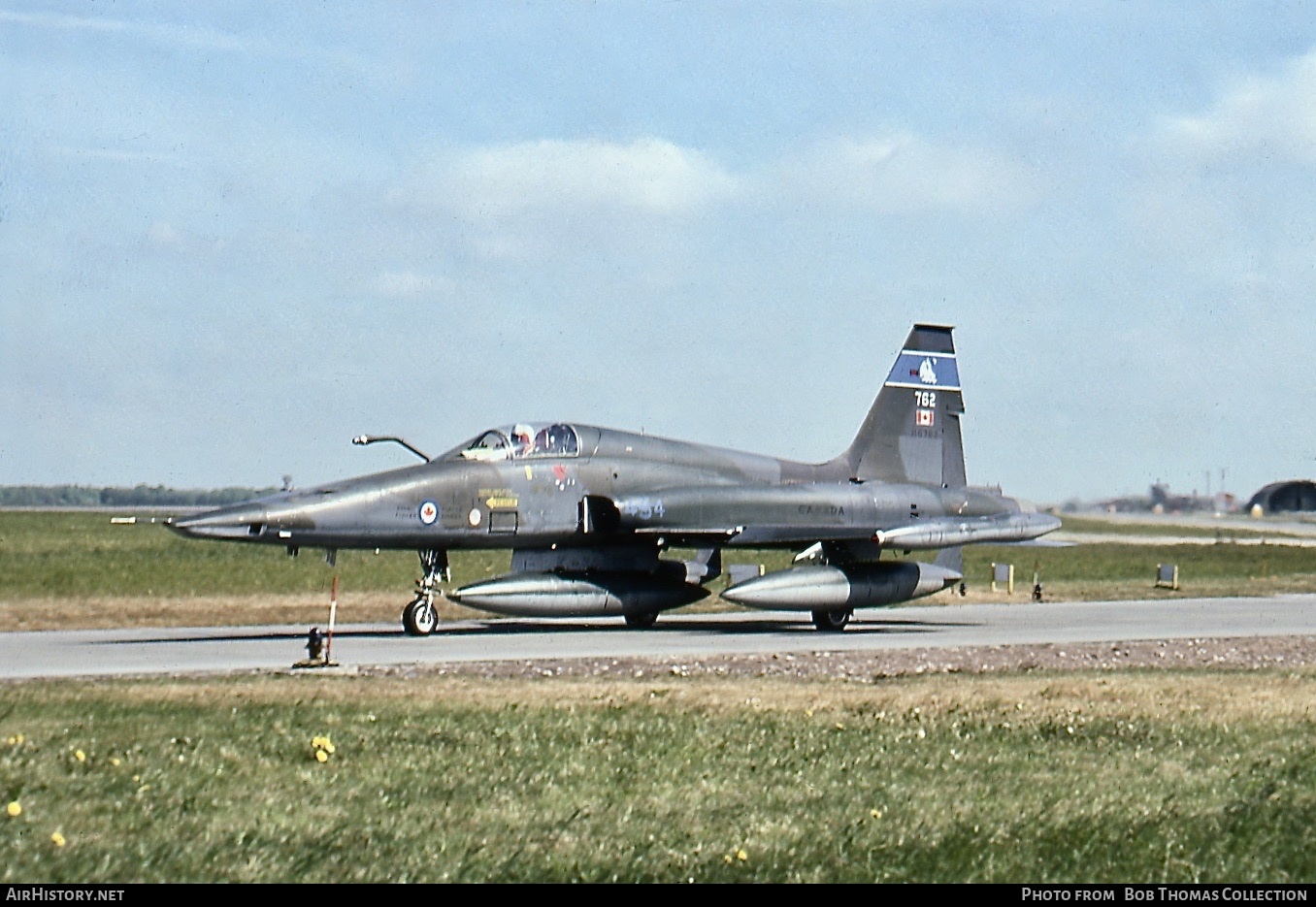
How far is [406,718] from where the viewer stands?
12.3 meters

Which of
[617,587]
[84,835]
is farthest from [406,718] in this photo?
[617,587]

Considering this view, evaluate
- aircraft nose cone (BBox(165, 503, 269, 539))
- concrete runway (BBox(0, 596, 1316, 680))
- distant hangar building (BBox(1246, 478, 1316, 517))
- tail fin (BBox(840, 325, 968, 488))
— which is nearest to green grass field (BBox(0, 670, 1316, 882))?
concrete runway (BBox(0, 596, 1316, 680))

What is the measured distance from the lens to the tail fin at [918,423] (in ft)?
102

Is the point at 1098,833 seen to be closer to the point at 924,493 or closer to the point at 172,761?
the point at 172,761

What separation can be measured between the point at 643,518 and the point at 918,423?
301 inches

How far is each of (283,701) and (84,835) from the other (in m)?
5.98

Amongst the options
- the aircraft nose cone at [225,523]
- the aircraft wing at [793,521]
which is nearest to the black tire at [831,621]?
the aircraft wing at [793,521]

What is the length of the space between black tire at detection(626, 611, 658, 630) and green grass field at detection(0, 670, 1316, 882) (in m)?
11.8

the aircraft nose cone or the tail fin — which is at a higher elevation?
the tail fin

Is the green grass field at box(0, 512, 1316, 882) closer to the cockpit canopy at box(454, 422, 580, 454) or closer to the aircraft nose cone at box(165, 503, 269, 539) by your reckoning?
the aircraft nose cone at box(165, 503, 269, 539)

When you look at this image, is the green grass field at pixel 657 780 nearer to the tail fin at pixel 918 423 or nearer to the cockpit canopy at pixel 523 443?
the cockpit canopy at pixel 523 443

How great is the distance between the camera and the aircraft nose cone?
2138 centimetres

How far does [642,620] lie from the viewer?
2666 cm

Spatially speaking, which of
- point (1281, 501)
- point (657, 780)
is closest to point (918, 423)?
point (657, 780)
